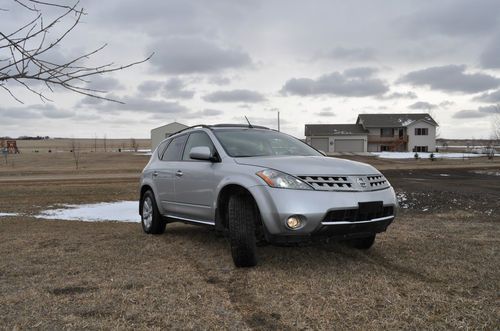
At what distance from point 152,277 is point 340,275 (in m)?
1.96

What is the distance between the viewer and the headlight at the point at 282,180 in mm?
4770

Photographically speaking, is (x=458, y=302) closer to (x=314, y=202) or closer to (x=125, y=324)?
(x=314, y=202)

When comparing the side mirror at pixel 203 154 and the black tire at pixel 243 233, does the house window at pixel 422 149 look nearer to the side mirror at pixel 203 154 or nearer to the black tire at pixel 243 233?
the side mirror at pixel 203 154

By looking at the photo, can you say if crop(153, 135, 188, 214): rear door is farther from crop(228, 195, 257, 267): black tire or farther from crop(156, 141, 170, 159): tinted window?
crop(228, 195, 257, 267): black tire

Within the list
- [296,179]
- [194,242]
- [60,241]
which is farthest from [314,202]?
[60,241]

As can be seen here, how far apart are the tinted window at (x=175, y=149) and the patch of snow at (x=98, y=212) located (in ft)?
9.37

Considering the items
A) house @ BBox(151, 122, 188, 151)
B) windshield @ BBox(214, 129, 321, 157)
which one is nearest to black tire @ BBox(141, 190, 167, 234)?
windshield @ BBox(214, 129, 321, 157)

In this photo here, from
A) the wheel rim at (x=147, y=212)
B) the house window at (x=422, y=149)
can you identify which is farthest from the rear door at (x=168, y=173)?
the house window at (x=422, y=149)

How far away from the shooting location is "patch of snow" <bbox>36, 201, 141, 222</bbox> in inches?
397

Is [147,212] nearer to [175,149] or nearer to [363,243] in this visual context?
[175,149]

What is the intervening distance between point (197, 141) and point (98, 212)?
5.45m

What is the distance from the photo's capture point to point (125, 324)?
3557mm

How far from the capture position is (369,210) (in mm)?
4926

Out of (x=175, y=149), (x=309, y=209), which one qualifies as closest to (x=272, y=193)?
(x=309, y=209)
